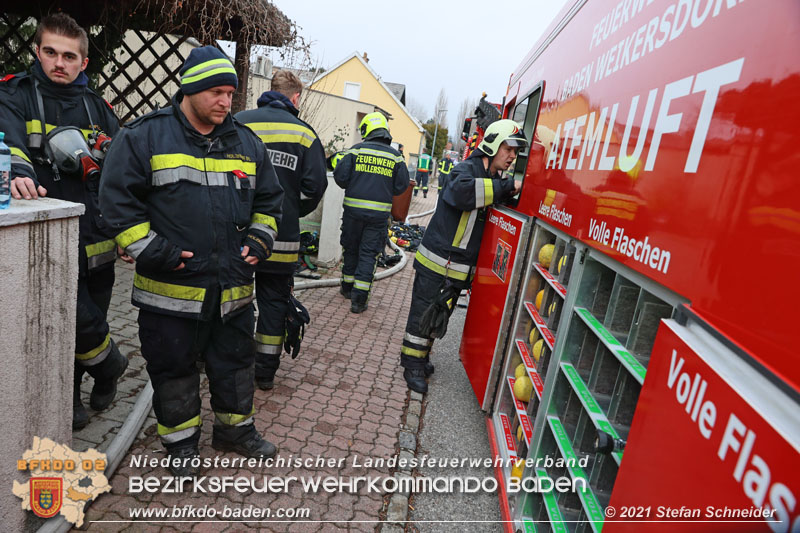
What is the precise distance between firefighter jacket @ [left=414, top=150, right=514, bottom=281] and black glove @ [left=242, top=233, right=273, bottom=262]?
1.63 m

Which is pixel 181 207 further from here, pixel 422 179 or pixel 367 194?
pixel 422 179

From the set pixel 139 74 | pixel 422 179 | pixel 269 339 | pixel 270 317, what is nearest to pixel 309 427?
pixel 269 339

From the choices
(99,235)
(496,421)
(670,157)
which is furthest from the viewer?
(496,421)

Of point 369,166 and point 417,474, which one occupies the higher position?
point 369,166

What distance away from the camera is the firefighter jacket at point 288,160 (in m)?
3.78

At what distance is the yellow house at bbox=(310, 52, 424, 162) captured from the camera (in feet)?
122

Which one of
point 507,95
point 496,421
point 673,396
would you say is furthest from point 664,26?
point 507,95

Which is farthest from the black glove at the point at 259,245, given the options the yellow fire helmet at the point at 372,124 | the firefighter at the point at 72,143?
the yellow fire helmet at the point at 372,124

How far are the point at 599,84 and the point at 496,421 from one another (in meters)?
2.28

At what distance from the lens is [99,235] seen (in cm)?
310

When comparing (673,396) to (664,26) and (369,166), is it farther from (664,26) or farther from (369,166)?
(369,166)

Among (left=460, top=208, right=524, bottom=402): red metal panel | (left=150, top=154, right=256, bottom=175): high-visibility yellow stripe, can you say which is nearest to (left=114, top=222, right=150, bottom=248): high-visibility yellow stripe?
(left=150, top=154, right=256, bottom=175): high-visibility yellow stripe

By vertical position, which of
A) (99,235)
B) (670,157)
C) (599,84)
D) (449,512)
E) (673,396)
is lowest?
(449,512)

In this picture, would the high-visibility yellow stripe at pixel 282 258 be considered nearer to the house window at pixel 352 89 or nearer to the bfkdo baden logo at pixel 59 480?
the bfkdo baden logo at pixel 59 480
